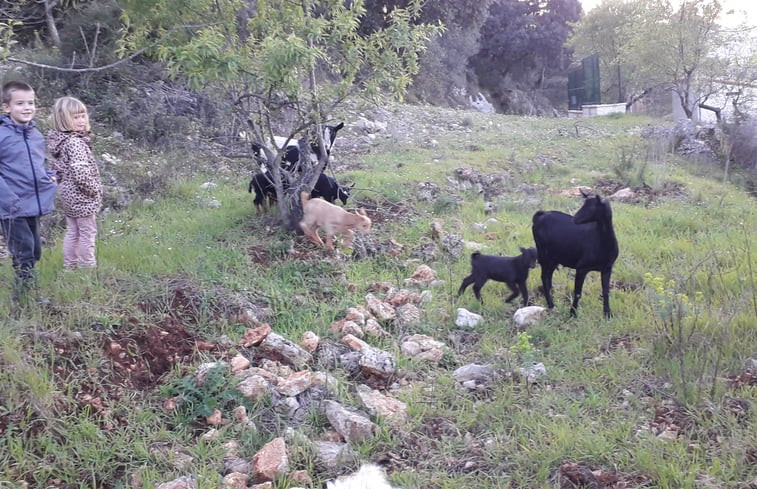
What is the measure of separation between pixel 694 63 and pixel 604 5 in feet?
68.8

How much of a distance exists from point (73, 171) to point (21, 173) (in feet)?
1.60

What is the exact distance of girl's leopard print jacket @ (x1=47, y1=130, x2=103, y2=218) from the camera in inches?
195

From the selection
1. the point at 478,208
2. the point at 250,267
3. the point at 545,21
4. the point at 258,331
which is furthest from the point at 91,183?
the point at 545,21

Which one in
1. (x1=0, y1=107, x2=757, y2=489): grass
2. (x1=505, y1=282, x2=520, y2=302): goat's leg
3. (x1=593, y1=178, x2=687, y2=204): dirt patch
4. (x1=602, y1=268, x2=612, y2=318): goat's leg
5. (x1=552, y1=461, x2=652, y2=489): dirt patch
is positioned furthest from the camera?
(x1=593, y1=178, x2=687, y2=204): dirt patch

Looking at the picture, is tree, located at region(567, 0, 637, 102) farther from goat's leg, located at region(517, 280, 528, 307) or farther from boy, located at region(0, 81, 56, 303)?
boy, located at region(0, 81, 56, 303)

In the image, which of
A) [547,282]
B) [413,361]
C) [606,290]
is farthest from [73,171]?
[606,290]

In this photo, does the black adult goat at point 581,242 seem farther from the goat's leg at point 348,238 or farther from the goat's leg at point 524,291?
the goat's leg at point 348,238

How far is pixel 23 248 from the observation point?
15.1 ft

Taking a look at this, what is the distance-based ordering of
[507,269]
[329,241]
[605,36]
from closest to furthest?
[507,269] → [329,241] → [605,36]

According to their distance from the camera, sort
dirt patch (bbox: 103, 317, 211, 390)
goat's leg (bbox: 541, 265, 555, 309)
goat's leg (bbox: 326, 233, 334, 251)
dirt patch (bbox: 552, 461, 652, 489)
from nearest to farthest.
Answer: dirt patch (bbox: 552, 461, 652, 489) < dirt patch (bbox: 103, 317, 211, 390) < goat's leg (bbox: 541, 265, 555, 309) < goat's leg (bbox: 326, 233, 334, 251)

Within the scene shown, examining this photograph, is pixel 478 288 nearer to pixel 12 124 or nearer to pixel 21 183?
pixel 21 183

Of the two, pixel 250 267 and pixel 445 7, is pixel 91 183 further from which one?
pixel 445 7

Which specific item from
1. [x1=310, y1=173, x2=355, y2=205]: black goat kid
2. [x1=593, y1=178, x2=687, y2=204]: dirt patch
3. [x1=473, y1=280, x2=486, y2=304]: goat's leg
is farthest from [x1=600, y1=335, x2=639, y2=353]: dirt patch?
[x1=593, y1=178, x2=687, y2=204]: dirt patch

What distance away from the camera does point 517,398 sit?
13.0ft
